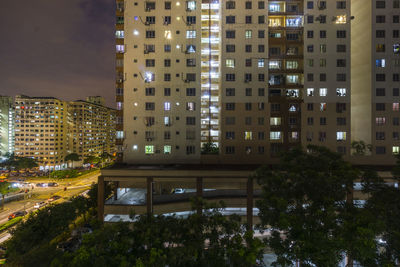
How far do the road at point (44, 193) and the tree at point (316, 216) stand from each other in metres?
41.2

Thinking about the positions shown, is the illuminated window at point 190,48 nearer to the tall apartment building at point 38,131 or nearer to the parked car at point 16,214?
the parked car at point 16,214

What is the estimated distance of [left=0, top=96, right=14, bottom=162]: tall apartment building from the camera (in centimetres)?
9488

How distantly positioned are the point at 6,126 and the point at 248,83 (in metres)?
127

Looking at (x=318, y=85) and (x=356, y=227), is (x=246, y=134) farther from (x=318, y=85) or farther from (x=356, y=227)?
(x=356, y=227)

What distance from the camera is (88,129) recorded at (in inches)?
4136

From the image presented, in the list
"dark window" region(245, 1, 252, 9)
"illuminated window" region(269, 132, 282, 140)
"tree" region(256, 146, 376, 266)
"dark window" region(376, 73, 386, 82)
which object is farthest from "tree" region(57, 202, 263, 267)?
"dark window" region(376, 73, 386, 82)

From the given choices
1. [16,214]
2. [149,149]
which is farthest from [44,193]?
[149,149]

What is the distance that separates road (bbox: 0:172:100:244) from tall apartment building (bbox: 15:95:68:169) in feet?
81.9

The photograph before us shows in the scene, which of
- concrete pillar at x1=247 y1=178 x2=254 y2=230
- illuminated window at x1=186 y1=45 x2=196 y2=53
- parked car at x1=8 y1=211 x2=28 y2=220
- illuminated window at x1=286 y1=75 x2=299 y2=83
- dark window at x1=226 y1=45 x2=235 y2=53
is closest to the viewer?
concrete pillar at x1=247 y1=178 x2=254 y2=230

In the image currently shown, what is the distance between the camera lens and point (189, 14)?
96.0ft

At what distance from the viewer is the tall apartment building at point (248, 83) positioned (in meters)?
29.4

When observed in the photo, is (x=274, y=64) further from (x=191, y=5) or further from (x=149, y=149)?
(x=149, y=149)

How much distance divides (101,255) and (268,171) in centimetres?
1212

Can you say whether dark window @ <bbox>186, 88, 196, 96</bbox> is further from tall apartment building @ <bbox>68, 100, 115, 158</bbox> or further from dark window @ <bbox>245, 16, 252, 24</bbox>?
tall apartment building @ <bbox>68, 100, 115, 158</bbox>
